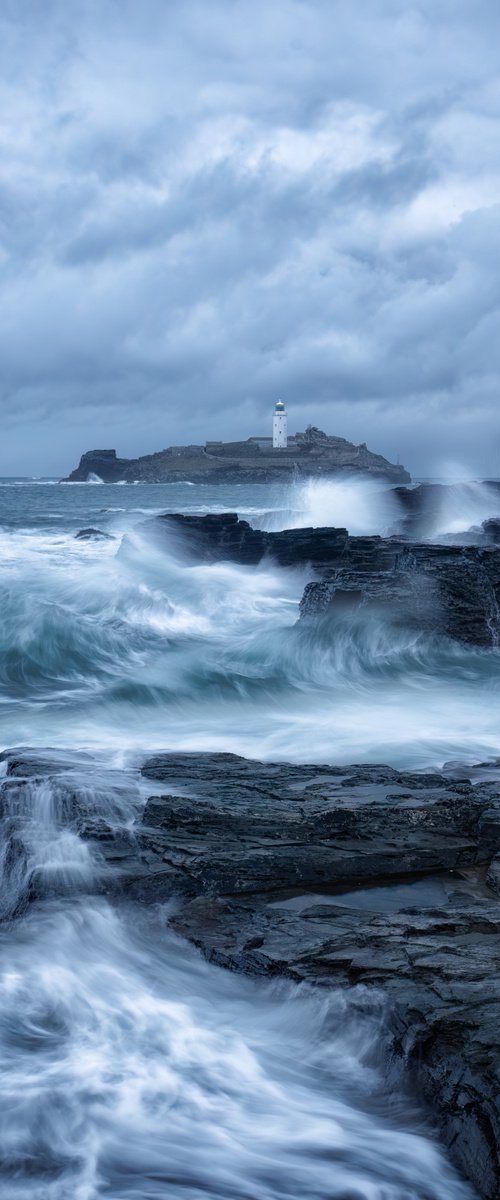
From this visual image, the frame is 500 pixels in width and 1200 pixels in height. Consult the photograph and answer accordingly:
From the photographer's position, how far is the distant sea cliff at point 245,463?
104062 mm

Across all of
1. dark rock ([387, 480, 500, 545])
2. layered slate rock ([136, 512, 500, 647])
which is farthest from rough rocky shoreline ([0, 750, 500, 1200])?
dark rock ([387, 480, 500, 545])

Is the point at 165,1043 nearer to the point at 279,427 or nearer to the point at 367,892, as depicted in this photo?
the point at 367,892

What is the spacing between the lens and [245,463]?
108500 millimetres

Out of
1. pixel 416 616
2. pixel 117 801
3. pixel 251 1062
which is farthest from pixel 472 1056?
pixel 416 616

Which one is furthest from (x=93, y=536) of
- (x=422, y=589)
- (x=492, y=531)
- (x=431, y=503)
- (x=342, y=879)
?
(x=342, y=879)

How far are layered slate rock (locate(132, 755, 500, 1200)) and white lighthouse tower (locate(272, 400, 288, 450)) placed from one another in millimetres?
109807

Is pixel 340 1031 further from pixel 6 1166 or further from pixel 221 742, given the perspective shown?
pixel 221 742

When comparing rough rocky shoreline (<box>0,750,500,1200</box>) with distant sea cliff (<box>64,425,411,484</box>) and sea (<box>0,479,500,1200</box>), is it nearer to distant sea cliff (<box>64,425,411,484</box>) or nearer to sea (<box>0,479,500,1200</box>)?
sea (<box>0,479,500,1200</box>)

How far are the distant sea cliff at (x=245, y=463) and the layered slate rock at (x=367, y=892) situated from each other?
92723mm

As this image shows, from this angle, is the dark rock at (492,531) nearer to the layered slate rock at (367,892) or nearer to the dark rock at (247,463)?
the layered slate rock at (367,892)

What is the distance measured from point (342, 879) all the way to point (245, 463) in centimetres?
10564

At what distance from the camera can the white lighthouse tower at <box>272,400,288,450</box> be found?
113m

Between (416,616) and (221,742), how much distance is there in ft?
15.8

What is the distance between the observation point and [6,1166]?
122 inches
